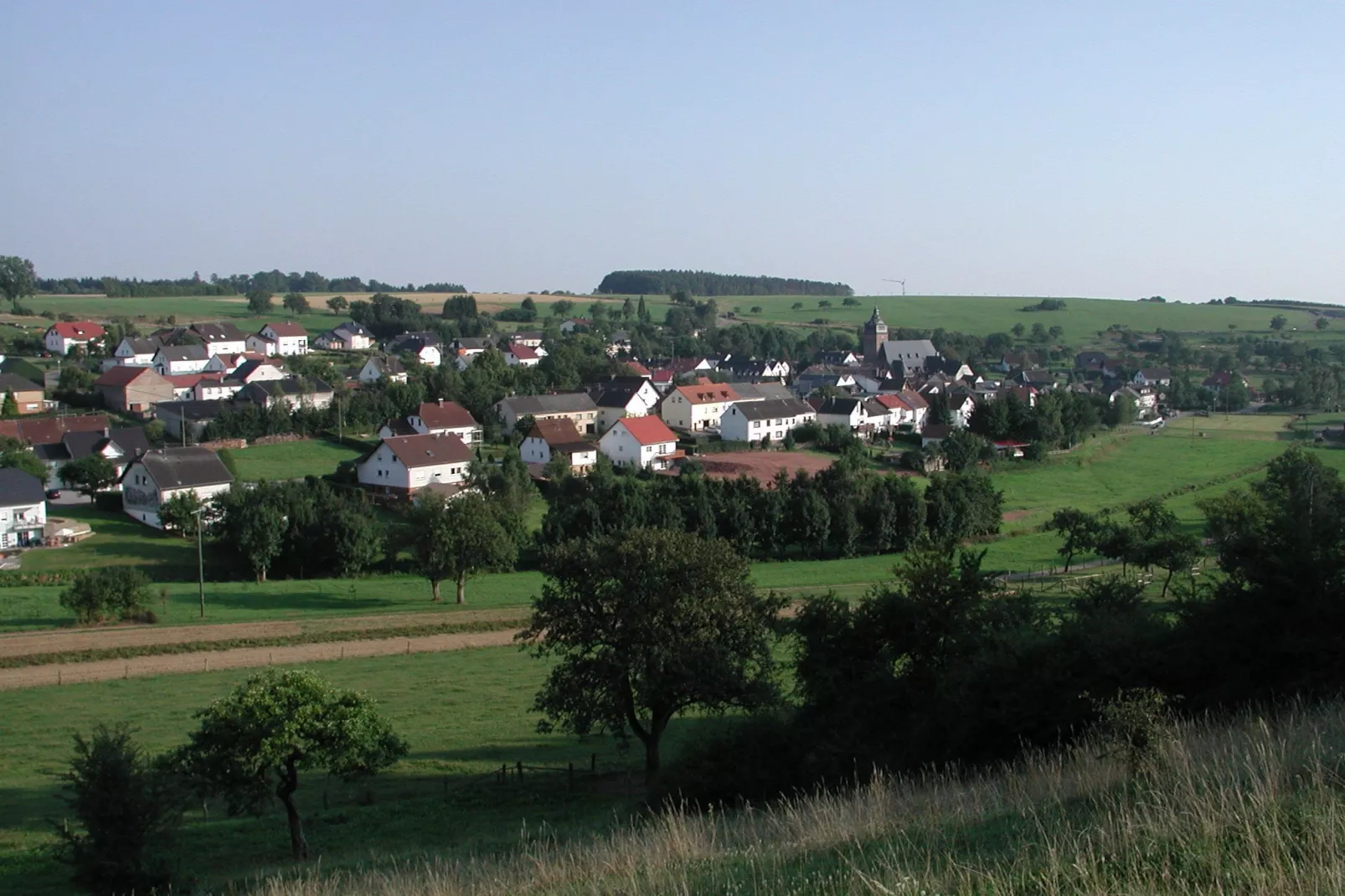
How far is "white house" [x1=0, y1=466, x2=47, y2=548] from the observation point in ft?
140

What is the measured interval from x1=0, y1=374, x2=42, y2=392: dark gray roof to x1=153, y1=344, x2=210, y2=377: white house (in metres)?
13.6

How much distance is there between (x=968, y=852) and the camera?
7219 mm

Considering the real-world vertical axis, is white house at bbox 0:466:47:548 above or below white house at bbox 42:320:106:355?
below

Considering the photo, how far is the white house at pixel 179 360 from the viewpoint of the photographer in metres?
82.8

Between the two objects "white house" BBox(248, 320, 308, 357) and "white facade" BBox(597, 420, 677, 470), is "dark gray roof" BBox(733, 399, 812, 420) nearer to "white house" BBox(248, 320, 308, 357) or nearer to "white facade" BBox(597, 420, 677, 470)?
"white facade" BBox(597, 420, 677, 470)

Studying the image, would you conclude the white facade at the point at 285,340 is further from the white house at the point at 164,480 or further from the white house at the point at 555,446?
the white house at the point at 164,480

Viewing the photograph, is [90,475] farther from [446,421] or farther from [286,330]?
[286,330]

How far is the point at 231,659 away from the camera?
29.1 m

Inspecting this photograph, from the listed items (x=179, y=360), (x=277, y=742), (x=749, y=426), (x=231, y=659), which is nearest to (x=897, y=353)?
(x=749, y=426)

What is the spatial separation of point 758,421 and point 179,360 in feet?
145

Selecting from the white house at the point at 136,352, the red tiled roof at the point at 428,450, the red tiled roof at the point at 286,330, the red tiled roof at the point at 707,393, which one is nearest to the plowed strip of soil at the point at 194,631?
the red tiled roof at the point at 428,450

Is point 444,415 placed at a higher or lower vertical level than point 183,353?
lower

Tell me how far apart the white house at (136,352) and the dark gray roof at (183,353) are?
3.60ft

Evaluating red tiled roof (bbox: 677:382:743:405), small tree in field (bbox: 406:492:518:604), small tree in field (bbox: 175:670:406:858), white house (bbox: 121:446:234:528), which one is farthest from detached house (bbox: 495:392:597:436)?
Result: small tree in field (bbox: 175:670:406:858)
